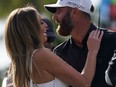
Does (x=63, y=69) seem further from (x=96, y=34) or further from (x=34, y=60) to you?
(x=96, y=34)

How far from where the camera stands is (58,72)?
719cm

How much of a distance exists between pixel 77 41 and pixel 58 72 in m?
0.60

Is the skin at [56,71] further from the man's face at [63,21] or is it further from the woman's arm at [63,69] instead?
the man's face at [63,21]

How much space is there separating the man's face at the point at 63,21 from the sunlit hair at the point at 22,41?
0.52m

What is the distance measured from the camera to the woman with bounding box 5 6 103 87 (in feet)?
23.5

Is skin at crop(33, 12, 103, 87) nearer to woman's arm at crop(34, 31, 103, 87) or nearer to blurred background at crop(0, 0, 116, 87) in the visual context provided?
woman's arm at crop(34, 31, 103, 87)

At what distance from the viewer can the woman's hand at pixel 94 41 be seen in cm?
737

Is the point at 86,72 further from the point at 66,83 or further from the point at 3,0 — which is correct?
the point at 3,0

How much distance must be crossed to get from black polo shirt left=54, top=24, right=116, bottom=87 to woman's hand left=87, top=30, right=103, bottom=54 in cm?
8

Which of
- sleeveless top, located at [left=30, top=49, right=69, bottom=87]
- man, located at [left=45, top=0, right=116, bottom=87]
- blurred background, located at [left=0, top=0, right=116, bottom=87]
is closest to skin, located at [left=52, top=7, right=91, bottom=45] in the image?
man, located at [left=45, top=0, right=116, bottom=87]

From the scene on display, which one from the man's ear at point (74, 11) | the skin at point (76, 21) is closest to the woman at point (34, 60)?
the skin at point (76, 21)

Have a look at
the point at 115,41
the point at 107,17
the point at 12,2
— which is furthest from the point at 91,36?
the point at 107,17

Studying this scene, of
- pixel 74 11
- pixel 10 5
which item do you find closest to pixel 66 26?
pixel 74 11

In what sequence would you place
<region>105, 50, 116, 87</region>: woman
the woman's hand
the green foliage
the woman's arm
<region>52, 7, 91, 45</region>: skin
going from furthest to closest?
the green foliage → <region>52, 7, 91, 45</region>: skin → the woman's hand → the woman's arm → <region>105, 50, 116, 87</region>: woman
